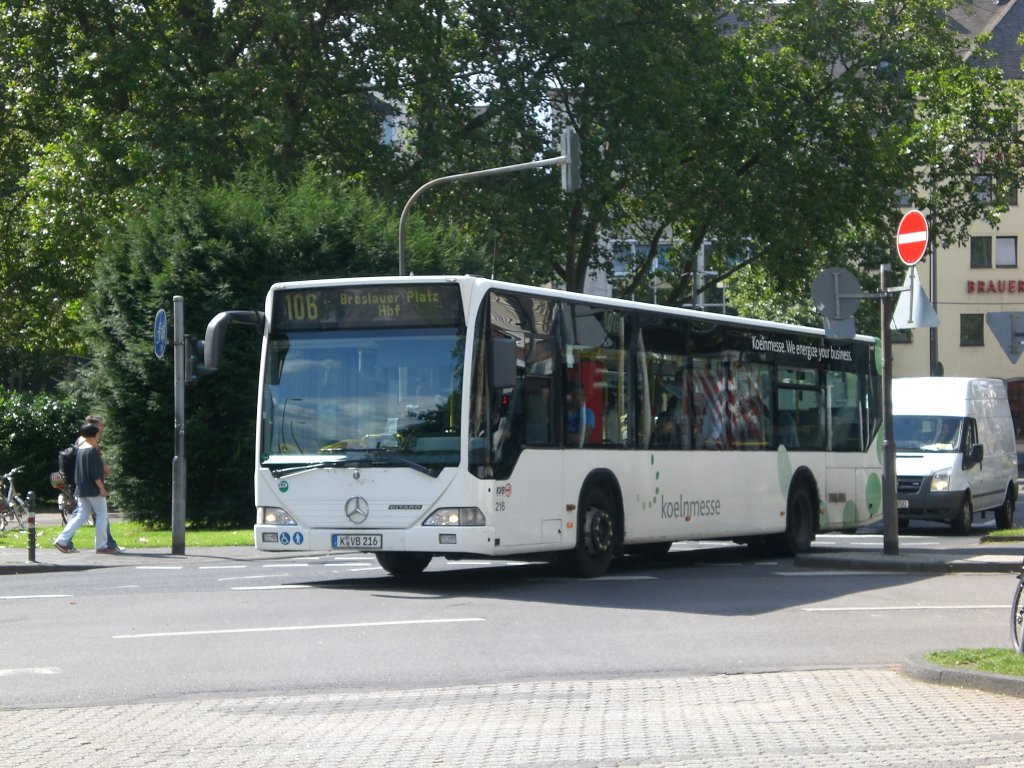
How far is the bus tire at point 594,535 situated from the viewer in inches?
633

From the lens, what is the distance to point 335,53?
34.5 meters

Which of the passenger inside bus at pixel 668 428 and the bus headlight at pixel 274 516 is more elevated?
the passenger inside bus at pixel 668 428

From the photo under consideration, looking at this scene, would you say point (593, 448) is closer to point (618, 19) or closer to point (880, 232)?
point (618, 19)

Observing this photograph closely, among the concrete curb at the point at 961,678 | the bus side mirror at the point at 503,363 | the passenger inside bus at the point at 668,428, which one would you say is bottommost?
the concrete curb at the point at 961,678

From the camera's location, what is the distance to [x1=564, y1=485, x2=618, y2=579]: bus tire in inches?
633

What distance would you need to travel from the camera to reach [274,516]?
50.0ft

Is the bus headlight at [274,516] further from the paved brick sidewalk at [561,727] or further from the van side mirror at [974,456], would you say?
the van side mirror at [974,456]

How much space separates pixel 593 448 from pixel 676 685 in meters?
7.10

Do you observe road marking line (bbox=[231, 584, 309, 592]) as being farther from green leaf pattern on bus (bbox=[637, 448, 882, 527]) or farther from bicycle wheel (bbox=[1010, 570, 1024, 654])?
bicycle wheel (bbox=[1010, 570, 1024, 654])

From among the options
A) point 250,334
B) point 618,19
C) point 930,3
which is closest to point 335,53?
point 618,19

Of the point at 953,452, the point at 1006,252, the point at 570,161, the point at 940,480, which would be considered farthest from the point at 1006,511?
the point at 1006,252

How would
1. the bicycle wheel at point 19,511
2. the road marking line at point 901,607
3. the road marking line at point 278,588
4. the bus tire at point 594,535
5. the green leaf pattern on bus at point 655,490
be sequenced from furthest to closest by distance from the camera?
the bicycle wheel at point 19,511
the green leaf pattern on bus at point 655,490
the bus tire at point 594,535
the road marking line at point 278,588
the road marking line at point 901,607

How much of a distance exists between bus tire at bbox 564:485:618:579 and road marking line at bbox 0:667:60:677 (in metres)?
6.90

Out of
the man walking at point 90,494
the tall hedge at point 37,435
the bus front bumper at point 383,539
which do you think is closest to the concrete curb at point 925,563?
the bus front bumper at point 383,539
